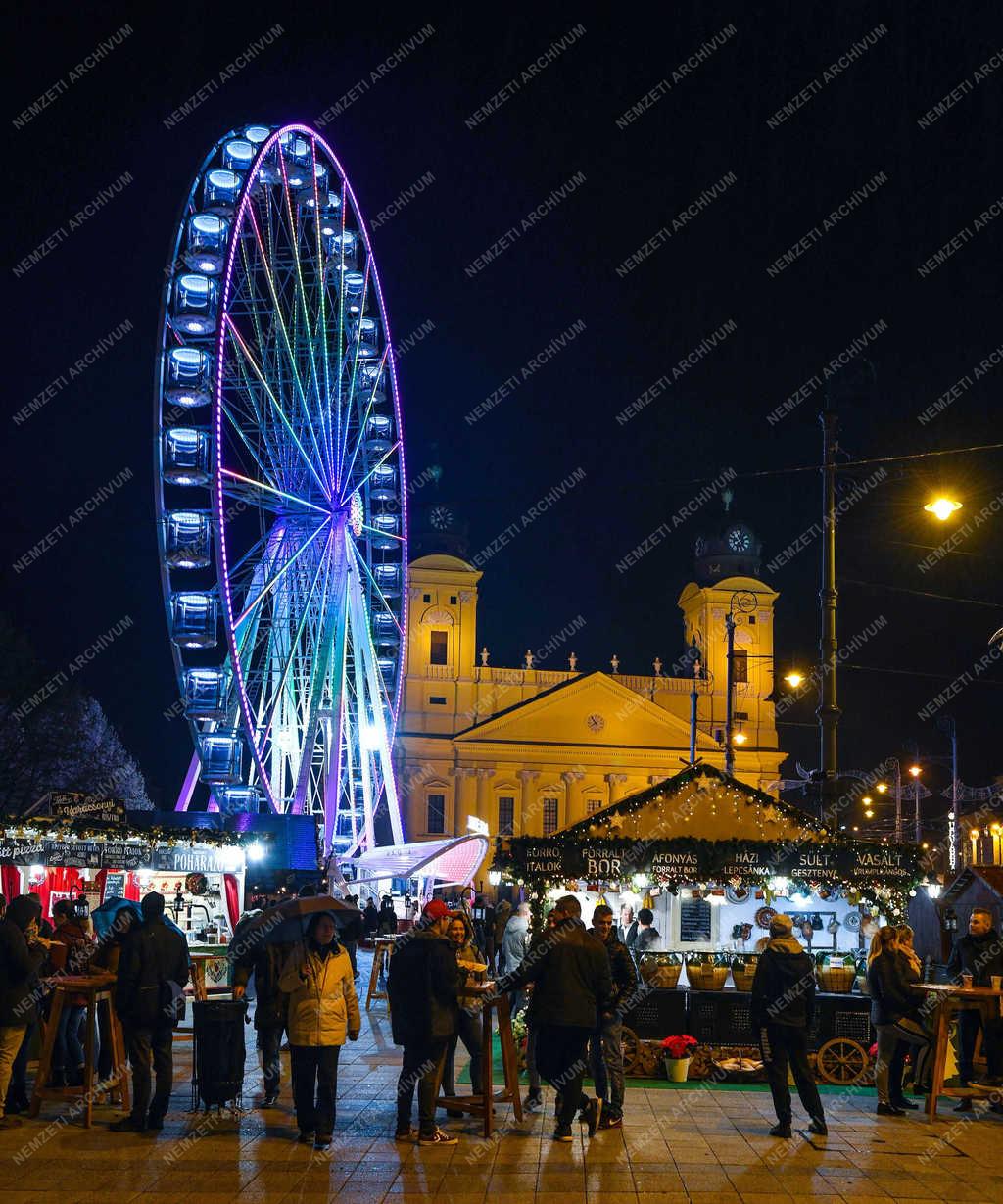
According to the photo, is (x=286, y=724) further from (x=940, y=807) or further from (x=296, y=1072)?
(x=940, y=807)

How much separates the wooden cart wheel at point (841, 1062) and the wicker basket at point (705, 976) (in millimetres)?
1383

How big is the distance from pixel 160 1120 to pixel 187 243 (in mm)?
21206

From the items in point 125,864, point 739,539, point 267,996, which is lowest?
point 267,996

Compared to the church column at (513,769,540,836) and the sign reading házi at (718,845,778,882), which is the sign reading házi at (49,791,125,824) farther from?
the church column at (513,769,540,836)

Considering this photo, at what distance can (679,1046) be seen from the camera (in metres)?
15.2

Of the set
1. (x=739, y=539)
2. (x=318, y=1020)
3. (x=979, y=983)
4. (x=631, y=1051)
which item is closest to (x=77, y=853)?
(x=631, y=1051)

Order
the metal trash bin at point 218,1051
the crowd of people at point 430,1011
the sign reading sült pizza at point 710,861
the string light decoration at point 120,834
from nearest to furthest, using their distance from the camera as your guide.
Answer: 1. the crowd of people at point 430,1011
2. the metal trash bin at point 218,1051
3. the sign reading sült pizza at point 710,861
4. the string light decoration at point 120,834

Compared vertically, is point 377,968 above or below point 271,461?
below

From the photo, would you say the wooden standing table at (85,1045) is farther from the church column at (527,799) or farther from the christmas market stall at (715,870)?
the church column at (527,799)

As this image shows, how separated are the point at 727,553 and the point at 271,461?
183 feet

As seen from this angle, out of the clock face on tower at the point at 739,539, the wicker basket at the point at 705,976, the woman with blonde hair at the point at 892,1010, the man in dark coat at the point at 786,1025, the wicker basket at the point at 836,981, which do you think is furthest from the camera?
the clock face on tower at the point at 739,539

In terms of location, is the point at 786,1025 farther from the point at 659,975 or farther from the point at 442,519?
the point at 442,519

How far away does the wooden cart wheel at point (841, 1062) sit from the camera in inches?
596

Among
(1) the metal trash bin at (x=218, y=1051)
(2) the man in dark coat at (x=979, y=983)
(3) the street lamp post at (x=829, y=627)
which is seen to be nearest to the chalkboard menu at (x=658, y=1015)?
(2) the man in dark coat at (x=979, y=983)
